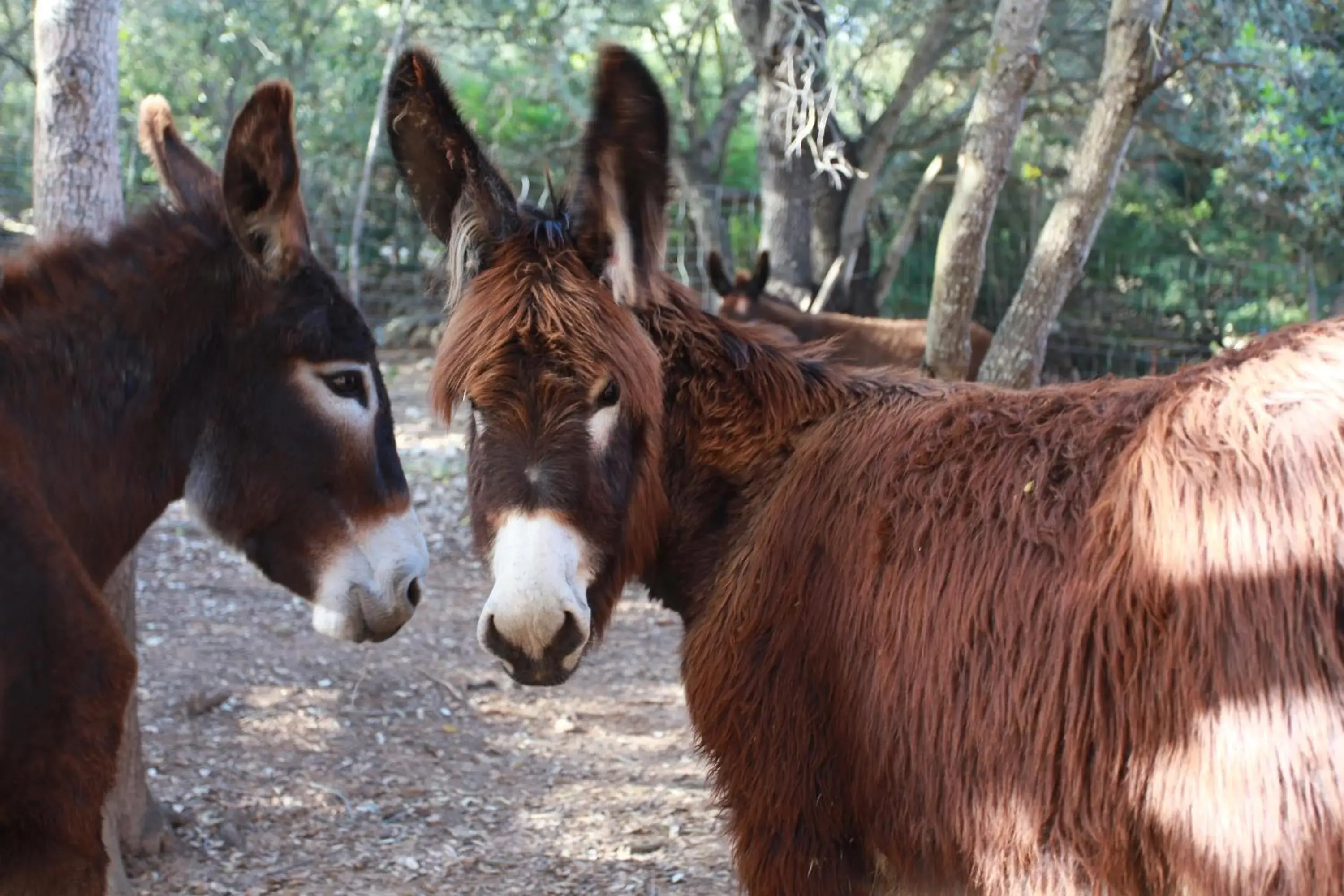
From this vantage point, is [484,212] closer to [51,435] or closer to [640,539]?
[640,539]

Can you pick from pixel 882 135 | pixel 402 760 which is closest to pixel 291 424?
pixel 402 760

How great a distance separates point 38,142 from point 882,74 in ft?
42.7

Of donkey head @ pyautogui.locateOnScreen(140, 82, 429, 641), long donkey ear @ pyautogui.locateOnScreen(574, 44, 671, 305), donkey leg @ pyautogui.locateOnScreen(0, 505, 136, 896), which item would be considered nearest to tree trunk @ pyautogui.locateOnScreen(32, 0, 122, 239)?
donkey head @ pyautogui.locateOnScreen(140, 82, 429, 641)

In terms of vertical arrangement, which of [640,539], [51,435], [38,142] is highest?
[38,142]

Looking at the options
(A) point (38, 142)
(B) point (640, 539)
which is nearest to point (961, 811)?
(B) point (640, 539)

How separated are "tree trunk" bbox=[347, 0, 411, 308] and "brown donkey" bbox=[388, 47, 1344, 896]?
9210 millimetres

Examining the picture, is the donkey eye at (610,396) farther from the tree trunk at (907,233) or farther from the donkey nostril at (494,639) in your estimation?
the tree trunk at (907,233)

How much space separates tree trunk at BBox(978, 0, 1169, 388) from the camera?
4359mm

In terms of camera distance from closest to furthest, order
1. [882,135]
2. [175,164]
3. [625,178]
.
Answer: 1. [625,178]
2. [175,164]
3. [882,135]

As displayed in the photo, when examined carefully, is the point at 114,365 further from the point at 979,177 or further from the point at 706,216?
the point at 706,216

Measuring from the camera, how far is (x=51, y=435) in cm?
230

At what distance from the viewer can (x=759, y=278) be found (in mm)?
10195

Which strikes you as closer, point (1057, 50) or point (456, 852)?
point (456, 852)

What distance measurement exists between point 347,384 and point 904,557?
134 cm
